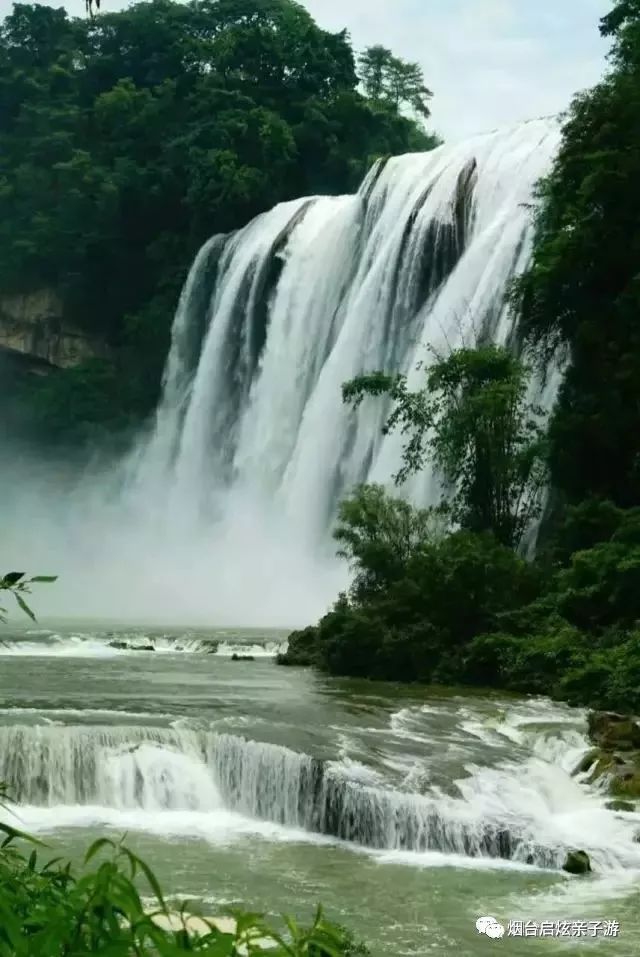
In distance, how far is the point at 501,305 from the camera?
25266mm

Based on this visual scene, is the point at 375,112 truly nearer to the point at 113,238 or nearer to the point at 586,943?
the point at 113,238

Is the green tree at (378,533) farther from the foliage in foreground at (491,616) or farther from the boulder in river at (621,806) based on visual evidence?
the boulder in river at (621,806)

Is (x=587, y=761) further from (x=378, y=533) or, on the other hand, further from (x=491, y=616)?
(x=378, y=533)

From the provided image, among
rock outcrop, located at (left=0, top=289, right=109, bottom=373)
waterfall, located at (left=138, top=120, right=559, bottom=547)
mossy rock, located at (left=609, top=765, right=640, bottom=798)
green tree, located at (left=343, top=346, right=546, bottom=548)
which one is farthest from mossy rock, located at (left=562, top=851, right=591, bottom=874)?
rock outcrop, located at (left=0, top=289, right=109, bottom=373)

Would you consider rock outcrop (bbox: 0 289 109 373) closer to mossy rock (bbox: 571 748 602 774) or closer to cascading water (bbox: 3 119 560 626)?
cascading water (bbox: 3 119 560 626)


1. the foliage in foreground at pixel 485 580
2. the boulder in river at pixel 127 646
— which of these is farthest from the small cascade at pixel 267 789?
the boulder in river at pixel 127 646

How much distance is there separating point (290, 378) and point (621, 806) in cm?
2307

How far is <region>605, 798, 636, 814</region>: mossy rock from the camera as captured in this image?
10.8m

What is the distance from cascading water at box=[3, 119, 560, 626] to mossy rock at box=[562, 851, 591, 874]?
47.8 feet

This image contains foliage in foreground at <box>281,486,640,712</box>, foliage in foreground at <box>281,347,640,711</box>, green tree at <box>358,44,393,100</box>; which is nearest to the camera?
foliage in foreground at <box>281,486,640,712</box>

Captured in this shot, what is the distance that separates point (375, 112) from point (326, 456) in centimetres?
1981

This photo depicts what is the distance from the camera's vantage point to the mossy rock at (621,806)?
10750 mm

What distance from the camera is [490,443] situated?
21219mm

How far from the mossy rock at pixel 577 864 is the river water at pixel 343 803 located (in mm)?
126
